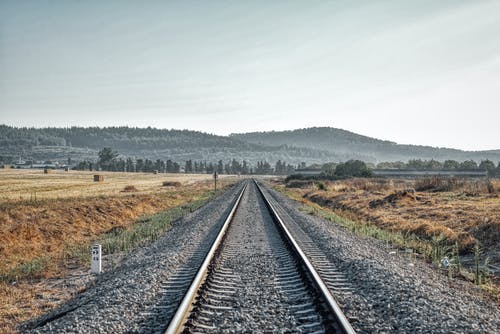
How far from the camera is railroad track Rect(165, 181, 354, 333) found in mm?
6012

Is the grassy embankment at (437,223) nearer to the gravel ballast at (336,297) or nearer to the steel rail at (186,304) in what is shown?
the gravel ballast at (336,297)

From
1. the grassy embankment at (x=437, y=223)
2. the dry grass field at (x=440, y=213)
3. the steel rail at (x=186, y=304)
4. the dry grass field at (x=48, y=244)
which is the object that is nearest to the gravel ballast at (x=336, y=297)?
the steel rail at (x=186, y=304)

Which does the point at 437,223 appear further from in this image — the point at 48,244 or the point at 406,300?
the point at 48,244

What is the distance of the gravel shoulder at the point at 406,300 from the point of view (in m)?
6.08

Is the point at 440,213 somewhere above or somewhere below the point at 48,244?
above

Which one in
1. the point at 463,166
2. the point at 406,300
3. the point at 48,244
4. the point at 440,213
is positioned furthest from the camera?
the point at 463,166

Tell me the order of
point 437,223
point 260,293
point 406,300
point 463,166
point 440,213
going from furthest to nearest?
1. point 463,166
2. point 440,213
3. point 437,223
4. point 260,293
5. point 406,300

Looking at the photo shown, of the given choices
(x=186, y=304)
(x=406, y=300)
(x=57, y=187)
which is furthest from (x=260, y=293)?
(x=57, y=187)

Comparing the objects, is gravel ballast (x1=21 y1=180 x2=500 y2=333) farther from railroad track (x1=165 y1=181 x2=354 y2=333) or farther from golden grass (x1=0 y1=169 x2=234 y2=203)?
golden grass (x1=0 y1=169 x2=234 y2=203)

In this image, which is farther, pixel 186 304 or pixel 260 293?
pixel 260 293

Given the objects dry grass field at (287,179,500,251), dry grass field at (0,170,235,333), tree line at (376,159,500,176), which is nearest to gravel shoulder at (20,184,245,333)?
dry grass field at (0,170,235,333)

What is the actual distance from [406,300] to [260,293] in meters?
2.38

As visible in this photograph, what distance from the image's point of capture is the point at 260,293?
7.73 m

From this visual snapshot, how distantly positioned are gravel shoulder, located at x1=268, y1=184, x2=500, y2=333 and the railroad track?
419 mm
